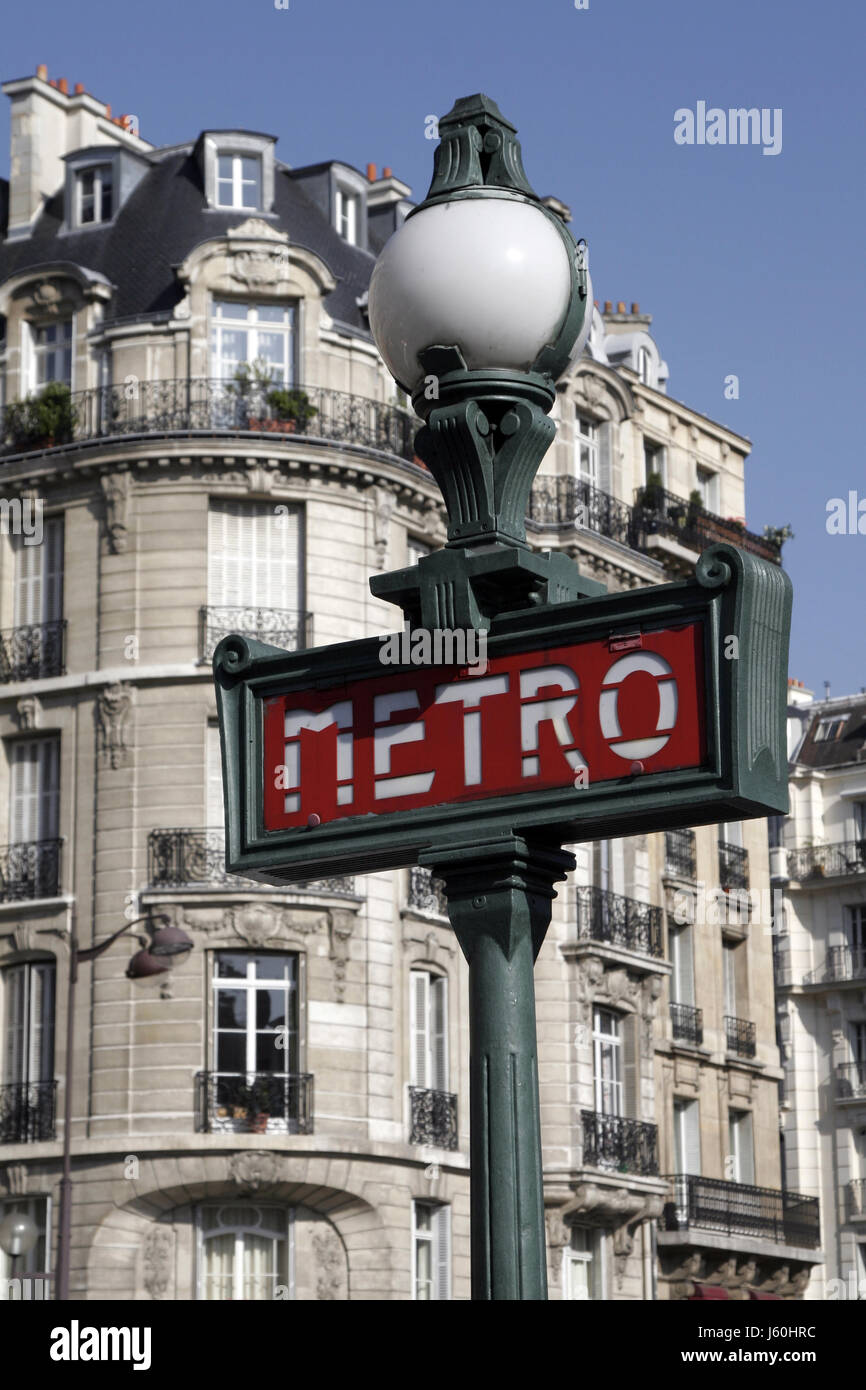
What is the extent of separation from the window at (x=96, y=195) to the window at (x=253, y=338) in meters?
3.40

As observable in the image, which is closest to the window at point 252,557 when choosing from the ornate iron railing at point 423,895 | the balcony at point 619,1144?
the ornate iron railing at point 423,895

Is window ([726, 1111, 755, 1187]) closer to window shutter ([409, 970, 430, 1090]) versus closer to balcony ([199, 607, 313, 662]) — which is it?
window shutter ([409, 970, 430, 1090])

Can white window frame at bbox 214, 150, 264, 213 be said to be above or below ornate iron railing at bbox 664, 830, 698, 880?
above

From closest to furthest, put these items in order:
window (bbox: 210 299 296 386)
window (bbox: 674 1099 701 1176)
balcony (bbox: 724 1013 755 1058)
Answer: window (bbox: 210 299 296 386), window (bbox: 674 1099 701 1176), balcony (bbox: 724 1013 755 1058)

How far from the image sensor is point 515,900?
18.2 feet

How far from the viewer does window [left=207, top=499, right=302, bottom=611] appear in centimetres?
3516

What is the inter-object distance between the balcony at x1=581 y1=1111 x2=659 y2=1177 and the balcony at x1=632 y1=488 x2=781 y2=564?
32.8ft

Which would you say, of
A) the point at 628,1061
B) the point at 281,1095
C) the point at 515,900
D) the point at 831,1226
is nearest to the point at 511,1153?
the point at 515,900

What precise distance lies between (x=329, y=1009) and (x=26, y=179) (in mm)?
14682

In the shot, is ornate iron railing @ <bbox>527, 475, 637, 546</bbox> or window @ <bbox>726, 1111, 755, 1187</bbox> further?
window @ <bbox>726, 1111, 755, 1187</bbox>

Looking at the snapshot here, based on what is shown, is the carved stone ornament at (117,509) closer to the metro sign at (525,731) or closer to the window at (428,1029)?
the window at (428,1029)

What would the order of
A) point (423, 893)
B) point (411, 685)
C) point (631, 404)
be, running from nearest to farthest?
point (411, 685) < point (423, 893) < point (631, 404)

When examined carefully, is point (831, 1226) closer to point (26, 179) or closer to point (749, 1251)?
point (749, 1251)

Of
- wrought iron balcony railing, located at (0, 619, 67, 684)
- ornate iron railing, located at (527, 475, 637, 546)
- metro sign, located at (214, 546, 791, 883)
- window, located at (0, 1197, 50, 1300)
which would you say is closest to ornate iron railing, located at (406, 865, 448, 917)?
wrought iron balcony railing, located at (0, 619, 67, 684)
